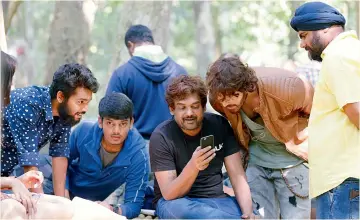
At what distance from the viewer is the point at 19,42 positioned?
20.3 m

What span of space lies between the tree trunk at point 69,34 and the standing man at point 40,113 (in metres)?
3.69

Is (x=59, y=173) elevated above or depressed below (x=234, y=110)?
below

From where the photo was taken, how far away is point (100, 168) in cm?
593

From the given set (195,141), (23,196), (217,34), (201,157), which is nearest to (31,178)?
(23,196)

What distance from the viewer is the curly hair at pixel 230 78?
4992mm

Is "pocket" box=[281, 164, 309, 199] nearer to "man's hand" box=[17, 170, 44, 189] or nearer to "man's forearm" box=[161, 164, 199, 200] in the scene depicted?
"man's forearm" box=[161, 164, 199, 200]

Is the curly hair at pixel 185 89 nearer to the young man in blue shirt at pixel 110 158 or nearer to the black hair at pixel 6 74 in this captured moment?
the young man in blue shirt at pixel 110 158

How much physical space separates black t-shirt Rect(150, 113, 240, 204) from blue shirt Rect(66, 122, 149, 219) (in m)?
0.45

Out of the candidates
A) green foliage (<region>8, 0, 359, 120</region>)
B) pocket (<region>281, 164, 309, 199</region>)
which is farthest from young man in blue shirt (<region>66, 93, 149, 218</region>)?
green foliage (<region>8, 0, 359, 120</region>)

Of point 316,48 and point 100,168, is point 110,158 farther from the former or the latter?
point 316,48

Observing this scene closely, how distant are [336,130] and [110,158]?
7.57ft

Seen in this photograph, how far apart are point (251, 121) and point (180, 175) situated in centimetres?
65

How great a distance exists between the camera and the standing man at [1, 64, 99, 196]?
5.13m

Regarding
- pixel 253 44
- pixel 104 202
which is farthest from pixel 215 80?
pixel 253 44
